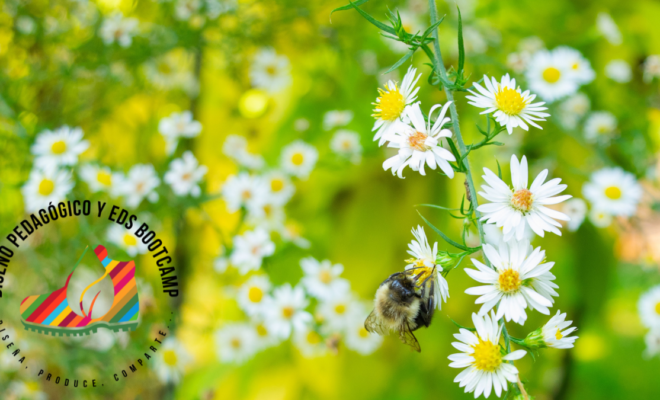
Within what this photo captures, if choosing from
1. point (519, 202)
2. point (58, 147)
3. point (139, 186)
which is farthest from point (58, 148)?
point (519, 202)

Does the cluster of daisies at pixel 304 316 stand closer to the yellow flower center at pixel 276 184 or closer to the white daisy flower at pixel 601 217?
the yellow flower center at pixel 276 184

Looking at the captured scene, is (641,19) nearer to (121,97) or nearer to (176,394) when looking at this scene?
(121,97)

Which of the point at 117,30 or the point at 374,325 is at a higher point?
the point at 117,30

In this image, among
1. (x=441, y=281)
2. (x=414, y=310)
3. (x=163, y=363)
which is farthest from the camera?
(x=163, y=363)

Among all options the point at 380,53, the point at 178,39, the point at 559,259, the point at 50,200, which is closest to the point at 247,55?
the point at 178,39

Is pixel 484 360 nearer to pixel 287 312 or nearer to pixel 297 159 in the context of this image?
pixel 287 312

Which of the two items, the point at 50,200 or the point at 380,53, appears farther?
the point at 380,53

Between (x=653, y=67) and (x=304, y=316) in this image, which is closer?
(x=304, y=316)

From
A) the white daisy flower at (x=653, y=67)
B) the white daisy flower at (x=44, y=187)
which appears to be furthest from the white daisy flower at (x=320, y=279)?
the white daisy flower at (x=653, y=67)
